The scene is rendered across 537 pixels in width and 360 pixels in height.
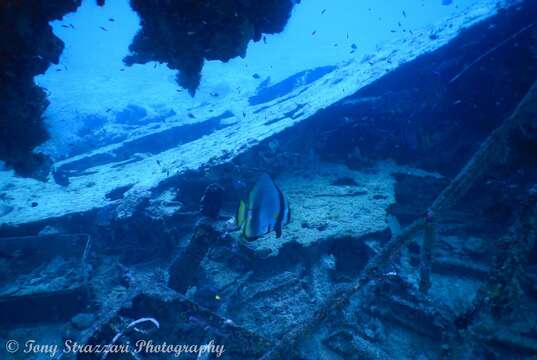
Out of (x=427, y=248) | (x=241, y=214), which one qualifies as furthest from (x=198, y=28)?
(x=427, y=248)

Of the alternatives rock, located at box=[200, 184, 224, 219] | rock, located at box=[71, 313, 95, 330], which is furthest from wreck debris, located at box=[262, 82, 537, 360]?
rock, located at box=[71, 313, 95, 330]

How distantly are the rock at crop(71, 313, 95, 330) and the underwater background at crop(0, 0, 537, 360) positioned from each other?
0.03 m

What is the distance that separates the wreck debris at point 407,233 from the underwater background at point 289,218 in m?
0.02

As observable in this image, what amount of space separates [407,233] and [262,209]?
2.18m

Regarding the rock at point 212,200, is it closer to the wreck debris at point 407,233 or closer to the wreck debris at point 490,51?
the wreck debris at point 407,233

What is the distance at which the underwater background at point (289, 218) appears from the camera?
3309mm

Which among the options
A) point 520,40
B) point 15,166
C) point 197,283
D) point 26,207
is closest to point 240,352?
point 197,283

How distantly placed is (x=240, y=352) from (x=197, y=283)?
1.87 m

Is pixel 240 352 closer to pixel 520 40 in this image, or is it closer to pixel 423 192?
pixel 423 192

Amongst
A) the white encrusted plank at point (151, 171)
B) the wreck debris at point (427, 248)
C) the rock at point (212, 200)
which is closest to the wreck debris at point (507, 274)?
the wreck debris at point (427, 248)

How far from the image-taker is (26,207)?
770 centimetres

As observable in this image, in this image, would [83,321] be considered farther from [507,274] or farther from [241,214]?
[507,274]

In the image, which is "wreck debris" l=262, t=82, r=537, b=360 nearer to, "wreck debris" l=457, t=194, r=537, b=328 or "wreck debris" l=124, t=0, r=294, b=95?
"wreck debris" l=457, t=194, r=537, b=328

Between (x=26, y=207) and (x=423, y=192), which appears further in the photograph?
(x=26, y=207)
